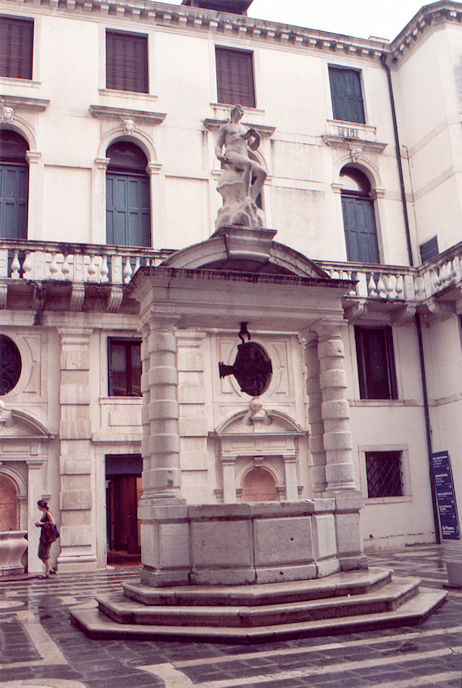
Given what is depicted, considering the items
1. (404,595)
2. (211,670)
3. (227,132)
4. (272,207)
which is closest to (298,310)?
(227,132)

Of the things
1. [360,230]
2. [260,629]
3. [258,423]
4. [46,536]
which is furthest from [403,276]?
[260,629]

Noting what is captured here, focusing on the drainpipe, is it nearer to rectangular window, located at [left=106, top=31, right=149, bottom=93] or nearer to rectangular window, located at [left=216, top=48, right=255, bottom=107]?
rectangular window, located at [left=216, top=48, right=255, bottom=107]

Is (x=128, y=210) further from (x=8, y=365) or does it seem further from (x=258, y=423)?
(x=258, y=423)

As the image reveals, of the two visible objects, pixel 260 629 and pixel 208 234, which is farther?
pixel 208 234

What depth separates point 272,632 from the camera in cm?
777

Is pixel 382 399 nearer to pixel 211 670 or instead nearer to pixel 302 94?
pixel 302 94

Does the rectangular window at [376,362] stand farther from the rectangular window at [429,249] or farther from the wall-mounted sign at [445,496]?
the rectangular window at [429,249]

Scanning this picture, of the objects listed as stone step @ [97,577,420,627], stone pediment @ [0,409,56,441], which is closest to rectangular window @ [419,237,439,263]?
stone pediment @ [0,409,56,441]

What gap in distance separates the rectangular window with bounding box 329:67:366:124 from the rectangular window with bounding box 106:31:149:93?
243 inches

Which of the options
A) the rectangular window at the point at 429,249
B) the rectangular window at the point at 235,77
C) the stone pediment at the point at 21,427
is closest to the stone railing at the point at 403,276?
the rectangular window at the point at 429,249

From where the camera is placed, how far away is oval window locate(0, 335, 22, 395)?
56.8 ft

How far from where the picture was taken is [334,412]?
11.5 meters

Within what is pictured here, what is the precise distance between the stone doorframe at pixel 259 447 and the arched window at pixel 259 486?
0.60 ft

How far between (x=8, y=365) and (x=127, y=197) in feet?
19.1
